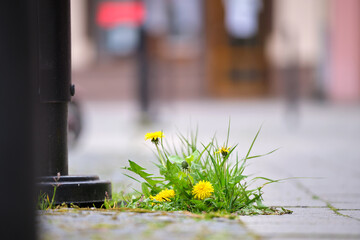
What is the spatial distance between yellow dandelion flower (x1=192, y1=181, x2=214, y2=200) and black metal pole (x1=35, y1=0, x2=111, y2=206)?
580mm

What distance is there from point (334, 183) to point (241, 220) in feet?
6.83

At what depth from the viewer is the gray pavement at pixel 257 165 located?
2828 millimetres

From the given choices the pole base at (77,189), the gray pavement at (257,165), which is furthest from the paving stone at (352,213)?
the pole base at (77,189)

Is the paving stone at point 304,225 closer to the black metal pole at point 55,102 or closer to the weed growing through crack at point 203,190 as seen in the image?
the weed growing through crack at point 203,190

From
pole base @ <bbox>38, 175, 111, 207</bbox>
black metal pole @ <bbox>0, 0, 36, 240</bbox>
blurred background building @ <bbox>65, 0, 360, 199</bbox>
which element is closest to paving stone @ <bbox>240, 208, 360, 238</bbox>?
pole base @ <bbox>38, 175, 111, 207</bbox>

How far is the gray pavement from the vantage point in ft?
9.28

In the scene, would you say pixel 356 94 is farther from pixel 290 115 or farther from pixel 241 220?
pixel 241 220

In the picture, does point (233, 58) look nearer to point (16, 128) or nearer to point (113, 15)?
point (113, 15)

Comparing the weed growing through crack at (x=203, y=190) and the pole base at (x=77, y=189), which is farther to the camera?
the pole base at (x=77, y=189)

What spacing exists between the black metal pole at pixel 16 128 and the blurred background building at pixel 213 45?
14.1m

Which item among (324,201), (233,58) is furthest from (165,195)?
(233,58)

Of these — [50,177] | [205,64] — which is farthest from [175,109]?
[50,177]

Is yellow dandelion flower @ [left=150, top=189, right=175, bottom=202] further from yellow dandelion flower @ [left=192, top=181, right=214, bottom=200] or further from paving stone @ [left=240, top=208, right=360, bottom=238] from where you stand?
paving stone @ [left=240, top=208, right=360, bottom=238]

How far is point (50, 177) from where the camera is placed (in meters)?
3.53
